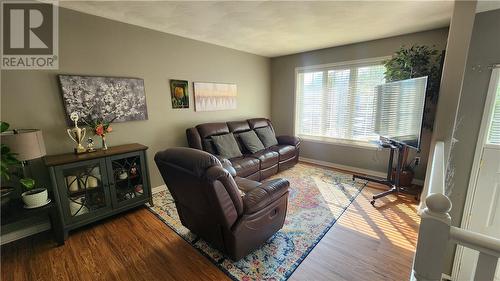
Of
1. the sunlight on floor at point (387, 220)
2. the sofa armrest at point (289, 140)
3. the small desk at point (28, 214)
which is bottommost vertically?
the sunlight on floor at point (387, 220)

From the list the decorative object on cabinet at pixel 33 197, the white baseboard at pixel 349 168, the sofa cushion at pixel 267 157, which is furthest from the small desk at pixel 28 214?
the white baseboard at pixel 349 168

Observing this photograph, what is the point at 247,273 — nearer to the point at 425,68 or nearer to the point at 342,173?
the point at 342,173

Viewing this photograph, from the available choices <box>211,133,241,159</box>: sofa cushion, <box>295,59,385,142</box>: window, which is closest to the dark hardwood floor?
<box>211,133,241,159</box>: sofa cushion

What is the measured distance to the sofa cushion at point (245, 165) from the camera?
10.4ft

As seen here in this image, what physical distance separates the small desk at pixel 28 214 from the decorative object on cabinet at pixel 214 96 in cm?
232

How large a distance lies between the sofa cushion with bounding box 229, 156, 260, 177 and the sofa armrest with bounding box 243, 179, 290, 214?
4.01ft

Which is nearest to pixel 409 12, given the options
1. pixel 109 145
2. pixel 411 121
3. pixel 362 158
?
pixel 411 121

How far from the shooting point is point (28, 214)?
76.4 inches

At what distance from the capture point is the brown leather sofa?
335cm

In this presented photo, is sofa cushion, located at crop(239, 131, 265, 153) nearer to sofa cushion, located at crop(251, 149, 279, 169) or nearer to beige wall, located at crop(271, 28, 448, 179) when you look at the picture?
sofa cushion, located at crop(251, 149, 279, 169)

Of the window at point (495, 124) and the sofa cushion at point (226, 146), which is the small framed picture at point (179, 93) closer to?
the sofa cushion at point (226, 146)

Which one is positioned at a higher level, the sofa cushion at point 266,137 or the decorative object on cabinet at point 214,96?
the decorative object on cabinet at point 214,96

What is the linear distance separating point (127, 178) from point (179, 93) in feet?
5.05

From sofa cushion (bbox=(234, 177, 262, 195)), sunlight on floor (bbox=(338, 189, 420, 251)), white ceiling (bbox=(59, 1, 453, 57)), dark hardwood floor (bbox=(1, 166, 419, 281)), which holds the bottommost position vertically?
dark hardwood floor (bbox=(1, 166, 419, 281))
